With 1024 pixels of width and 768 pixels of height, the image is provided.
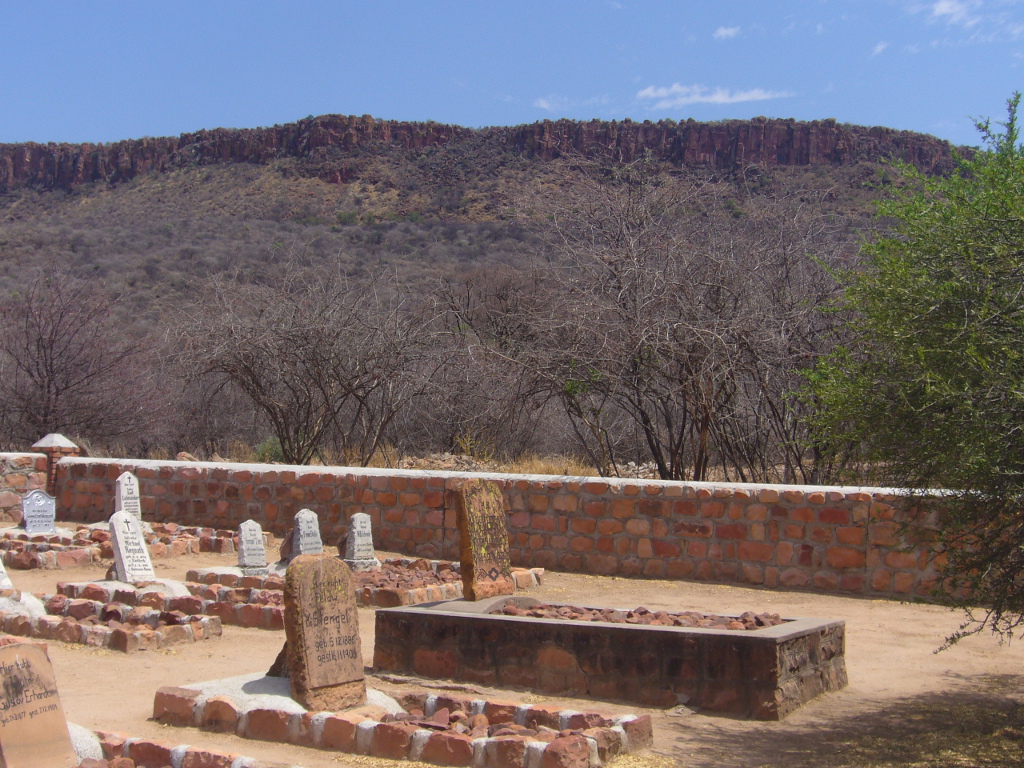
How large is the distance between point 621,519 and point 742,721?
16.2 ft

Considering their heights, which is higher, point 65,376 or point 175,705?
point 65,376

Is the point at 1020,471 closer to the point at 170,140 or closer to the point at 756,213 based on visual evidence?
the point at 756,213

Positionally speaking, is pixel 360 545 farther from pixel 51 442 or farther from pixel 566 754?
pixel 51 442

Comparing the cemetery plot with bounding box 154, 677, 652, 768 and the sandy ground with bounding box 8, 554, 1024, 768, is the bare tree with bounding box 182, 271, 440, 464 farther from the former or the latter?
the cemetery plot with bounding box 154, 677, 652, 768

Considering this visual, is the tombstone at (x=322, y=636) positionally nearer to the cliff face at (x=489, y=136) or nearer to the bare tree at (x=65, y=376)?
the bare tree at (x=65, y=376)

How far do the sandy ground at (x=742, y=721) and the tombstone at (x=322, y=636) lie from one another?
460 mm

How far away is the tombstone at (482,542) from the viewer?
→ 8.40 metres

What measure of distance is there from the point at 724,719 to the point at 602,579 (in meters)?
4.75

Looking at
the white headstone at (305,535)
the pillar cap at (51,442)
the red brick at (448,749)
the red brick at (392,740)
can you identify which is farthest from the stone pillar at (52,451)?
the red brick at (448,749)

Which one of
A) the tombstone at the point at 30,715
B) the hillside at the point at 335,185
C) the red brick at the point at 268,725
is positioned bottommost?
the red brick at the point at 268,725

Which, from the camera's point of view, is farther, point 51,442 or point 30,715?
point 51,442

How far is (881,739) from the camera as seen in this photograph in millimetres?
5758

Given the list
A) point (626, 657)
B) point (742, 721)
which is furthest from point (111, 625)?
point (742, 721)

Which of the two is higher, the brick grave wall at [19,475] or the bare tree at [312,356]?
the bare tree at [312,356]
